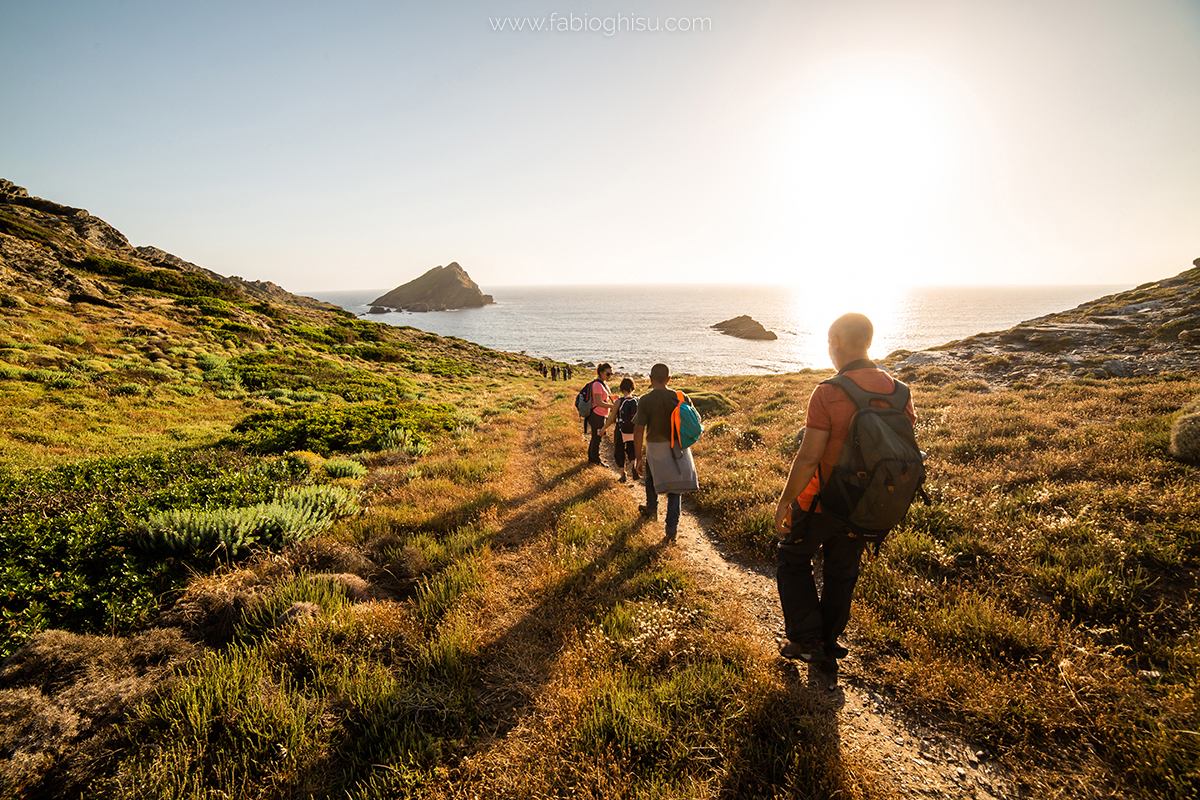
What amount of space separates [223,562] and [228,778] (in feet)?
9.24

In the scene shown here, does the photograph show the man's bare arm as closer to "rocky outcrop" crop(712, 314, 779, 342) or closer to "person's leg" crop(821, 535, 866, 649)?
"person's leg" crop(821, 535, 866, 649)

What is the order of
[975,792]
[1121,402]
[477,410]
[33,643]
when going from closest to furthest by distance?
[975,792] < [33,643] < [1121,402] < [477,410]

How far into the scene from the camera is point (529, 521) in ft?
21.6

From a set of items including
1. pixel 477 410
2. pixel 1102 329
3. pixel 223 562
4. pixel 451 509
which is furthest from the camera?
pixel 1102 329

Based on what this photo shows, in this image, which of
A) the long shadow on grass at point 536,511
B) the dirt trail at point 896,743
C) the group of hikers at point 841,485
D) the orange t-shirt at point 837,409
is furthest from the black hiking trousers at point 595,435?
the orange t-shirt at point 837,409

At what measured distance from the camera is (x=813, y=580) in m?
3.60

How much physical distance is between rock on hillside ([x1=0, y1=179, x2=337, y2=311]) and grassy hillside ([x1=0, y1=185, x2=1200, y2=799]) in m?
21.2

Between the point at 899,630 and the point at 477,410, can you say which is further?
the point at 477,410

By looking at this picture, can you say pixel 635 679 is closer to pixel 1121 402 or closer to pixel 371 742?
pixel 371 742

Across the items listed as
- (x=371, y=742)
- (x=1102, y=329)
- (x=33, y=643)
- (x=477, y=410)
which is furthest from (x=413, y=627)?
(x=1102, y=329)

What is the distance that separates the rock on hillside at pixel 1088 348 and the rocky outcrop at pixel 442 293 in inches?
6176

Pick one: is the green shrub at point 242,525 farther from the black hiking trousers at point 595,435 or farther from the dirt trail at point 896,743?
the dirt trail at point 896,743

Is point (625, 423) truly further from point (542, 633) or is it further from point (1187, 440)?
point (1187, 440)

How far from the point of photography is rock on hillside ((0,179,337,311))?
2065 centimetres
